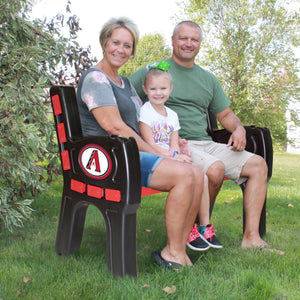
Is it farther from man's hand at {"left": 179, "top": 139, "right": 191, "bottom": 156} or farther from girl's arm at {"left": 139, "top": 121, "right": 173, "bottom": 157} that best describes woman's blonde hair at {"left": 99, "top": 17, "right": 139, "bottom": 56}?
man's hand at {"left": 179, "top": 139, "right": 191, "bottom": 156}

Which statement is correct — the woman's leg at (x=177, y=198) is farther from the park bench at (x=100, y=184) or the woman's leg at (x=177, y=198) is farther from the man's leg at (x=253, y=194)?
the man's leg at (x=253, y=194)

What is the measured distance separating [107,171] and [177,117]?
38.3 inches

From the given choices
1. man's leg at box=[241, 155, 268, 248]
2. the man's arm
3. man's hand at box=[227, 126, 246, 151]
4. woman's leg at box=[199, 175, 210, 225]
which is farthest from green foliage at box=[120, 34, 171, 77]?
woman's leg at box=[199, 175, 210, 225]

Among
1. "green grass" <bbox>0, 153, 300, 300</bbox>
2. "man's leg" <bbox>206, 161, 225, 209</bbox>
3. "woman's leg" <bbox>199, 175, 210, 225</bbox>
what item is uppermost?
"man's leg" <bbox>206, 161, 225, 209</bbox>

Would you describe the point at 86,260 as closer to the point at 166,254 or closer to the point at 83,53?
the point at 166,254

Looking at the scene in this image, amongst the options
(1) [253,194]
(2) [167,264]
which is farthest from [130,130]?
(1) [253,194]

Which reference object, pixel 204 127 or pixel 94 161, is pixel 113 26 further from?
pixel 204 127

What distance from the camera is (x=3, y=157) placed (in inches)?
113

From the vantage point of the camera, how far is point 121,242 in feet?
7.17

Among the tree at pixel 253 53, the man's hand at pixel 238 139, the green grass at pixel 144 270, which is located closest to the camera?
the green grass at pixel 144 270

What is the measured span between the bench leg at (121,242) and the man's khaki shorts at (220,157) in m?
0.85

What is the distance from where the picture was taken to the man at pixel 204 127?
2.92 m

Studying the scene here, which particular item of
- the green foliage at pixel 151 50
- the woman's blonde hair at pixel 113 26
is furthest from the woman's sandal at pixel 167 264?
the green foliage at pixel 151 50

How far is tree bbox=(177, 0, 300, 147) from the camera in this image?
53.7 feet
